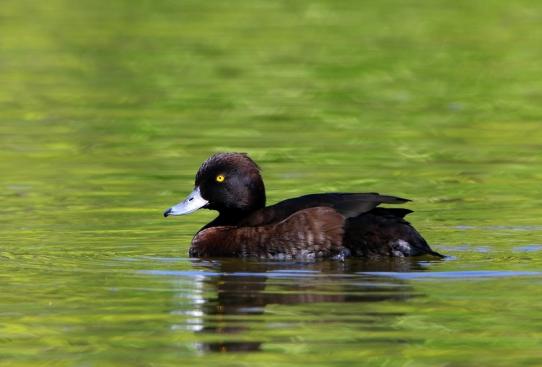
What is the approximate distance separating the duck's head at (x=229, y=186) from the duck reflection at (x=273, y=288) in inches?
25.7

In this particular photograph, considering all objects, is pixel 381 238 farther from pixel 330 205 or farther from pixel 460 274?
pixel 460 274

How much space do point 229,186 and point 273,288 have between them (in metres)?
1.88

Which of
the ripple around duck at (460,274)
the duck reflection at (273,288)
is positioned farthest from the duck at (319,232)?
the ripple around duck at (460,274)

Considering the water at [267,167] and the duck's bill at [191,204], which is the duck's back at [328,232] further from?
the duck's bill at [191,204]

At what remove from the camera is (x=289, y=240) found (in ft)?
37.8

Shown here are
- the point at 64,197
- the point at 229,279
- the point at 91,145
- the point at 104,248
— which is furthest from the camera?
the point at 91,145

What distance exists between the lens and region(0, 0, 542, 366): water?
29.8 feet

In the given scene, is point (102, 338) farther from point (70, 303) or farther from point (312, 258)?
point (312, 258)

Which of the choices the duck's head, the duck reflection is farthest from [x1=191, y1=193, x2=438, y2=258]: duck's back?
the duck's head

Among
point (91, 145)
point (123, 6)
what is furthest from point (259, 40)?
point (91, 145)

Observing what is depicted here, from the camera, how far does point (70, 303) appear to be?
9.94 metres

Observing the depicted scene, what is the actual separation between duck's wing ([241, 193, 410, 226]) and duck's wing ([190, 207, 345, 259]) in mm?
44

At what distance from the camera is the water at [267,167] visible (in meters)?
9.07

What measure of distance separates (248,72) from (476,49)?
403 centimetres
